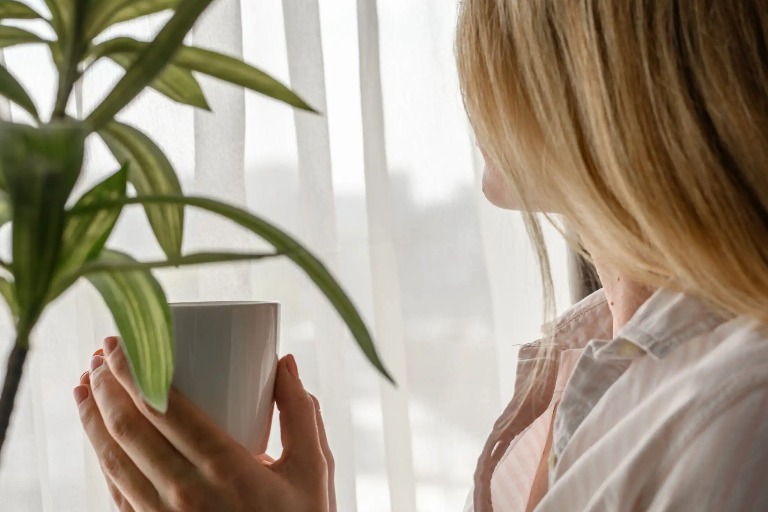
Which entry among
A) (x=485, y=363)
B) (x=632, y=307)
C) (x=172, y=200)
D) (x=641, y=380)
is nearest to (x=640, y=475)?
(x=641, y=380)

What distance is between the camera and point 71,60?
39 centimetres

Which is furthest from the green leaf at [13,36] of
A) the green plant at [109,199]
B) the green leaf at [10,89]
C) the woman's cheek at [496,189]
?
the woman's cheek at [496,189]

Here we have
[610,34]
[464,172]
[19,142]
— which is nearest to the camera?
[19,142]

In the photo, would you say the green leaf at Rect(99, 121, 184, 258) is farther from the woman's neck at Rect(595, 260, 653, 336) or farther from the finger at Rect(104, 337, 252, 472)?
the woman's neck at Rect(595, 260, 653, 336)

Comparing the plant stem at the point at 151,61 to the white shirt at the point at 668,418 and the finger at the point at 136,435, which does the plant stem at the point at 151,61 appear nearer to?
the finger at the point at 136,435

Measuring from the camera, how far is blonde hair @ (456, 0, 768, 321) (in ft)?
1.90

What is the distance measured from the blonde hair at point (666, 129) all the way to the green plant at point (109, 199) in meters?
0.27

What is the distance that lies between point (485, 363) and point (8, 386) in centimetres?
93

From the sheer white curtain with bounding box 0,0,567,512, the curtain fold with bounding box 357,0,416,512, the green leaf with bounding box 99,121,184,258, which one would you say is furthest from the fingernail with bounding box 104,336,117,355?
the curtain fold with bounding box 357,0,416,512

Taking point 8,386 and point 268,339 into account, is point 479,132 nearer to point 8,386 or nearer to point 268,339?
point 268,339

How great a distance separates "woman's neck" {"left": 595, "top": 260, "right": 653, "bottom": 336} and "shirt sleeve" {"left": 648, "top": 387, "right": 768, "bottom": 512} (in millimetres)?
268

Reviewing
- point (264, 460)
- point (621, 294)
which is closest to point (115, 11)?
point (264, 460)

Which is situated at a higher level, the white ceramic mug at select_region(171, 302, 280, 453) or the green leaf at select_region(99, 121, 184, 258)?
the green leaf at select_region(99, 121, 184, 258)

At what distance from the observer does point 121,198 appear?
37 cm
